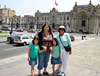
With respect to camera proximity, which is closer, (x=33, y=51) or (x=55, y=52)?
(x=33, y=51)

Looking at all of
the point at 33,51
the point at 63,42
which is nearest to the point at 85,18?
the point at 63,42

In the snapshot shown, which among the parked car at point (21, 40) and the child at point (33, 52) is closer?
the child at point (33, 52)

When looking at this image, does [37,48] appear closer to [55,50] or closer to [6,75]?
[55,50]

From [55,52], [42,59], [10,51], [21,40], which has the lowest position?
[10,51]

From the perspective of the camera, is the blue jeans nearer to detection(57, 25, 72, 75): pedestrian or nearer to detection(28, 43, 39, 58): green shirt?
detection(28, 43, 39, 58): green shirt

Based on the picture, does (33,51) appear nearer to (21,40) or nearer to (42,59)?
(42,59)

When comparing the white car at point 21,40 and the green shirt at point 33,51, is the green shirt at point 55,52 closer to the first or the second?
the green shirt at point 33,51

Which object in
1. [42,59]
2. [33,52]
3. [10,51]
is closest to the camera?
[33,52]

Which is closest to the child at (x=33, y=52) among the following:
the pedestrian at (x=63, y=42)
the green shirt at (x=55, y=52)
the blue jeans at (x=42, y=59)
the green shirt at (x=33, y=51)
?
the green shirt at (x=33, y=51)

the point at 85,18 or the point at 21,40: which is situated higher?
the point at 85,18

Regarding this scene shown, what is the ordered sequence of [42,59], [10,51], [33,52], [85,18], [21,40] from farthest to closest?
[85,18], [21,40], [10,51], [42,59], [33,52]

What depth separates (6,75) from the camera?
518cm

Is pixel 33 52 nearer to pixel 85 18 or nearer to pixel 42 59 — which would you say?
pixel 42 59

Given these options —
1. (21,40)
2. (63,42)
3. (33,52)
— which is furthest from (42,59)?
(21,40)
